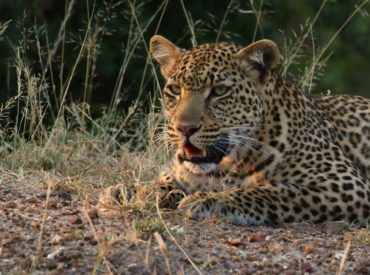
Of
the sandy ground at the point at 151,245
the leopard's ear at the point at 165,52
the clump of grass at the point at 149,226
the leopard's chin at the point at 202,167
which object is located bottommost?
the sandy ground at the point at 151,245

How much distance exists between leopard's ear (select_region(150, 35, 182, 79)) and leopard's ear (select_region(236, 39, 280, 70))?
527mm

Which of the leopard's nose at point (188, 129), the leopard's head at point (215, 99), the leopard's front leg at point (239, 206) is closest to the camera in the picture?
the leopard's front leg at point (239, 206)

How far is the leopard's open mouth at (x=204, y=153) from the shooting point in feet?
27.7

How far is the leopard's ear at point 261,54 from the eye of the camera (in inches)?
344

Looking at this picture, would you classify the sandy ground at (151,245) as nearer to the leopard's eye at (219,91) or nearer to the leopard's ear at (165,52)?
the leopard's eye at (219,91)

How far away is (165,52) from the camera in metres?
9.24

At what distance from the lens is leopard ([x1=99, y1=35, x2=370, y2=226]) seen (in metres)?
8.41

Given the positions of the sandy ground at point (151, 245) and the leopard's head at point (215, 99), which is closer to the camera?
the sandy ground at point (151, 245)

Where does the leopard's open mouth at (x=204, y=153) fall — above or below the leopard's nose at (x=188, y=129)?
below

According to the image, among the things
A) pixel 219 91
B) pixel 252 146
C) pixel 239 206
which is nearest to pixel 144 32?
pixel 219 91

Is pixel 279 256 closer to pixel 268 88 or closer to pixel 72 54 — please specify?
pixel 268 88

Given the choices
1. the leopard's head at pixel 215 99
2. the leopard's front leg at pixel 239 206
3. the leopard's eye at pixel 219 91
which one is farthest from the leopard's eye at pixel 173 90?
the leopard's front leg at pixel 239 206

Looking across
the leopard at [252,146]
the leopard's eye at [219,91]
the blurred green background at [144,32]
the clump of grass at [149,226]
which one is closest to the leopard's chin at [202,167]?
the leopard at [252,146]

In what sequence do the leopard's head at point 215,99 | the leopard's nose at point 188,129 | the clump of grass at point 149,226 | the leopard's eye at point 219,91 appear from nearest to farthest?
the clump of grass at point 149,226, the leopard's nose at point 188,129, the leopard's head at point 215,99, the leopard's eye at point 219,91
